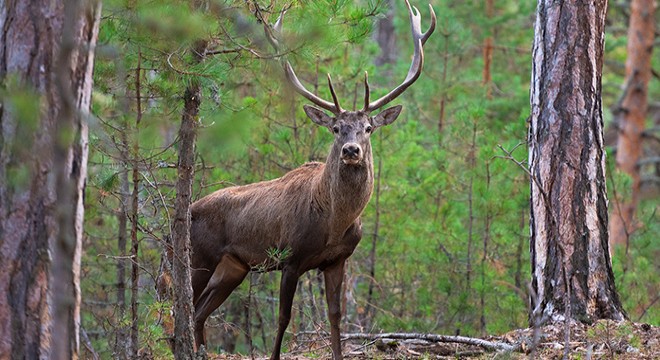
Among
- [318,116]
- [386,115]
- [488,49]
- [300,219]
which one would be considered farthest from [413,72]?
[488,49]

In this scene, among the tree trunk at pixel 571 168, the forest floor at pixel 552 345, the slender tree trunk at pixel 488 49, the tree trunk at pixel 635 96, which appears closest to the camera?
the forest floor at pixel 552 345

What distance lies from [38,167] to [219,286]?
522 centimetres

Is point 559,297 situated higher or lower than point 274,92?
lower

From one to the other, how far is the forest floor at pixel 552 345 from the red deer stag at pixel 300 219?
1.94ft

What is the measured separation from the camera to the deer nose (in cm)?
798

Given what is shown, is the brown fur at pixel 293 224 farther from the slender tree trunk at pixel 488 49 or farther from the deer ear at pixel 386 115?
the slender tree trunk at pixel 488 49

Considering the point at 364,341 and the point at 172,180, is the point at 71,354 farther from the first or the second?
the point at 172,180

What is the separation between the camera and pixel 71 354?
457 cm

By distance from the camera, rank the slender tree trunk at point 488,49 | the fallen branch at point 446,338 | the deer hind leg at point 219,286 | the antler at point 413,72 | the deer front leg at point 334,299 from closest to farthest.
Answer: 1. the fallen branch at point 446,338
2. the deer front leg at point 334,299
3. the antler at point 413,72
4. the deer hind leg at point 219,286
5. the slender tree trunk at point 488,49

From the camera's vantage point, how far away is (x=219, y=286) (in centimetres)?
953

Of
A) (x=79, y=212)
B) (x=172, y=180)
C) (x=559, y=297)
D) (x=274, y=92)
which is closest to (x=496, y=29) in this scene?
(x=274, y=92)

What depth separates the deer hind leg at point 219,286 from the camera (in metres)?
9.44

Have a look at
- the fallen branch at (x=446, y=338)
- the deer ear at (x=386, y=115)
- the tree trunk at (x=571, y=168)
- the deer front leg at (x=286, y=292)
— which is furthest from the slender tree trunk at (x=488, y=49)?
the deer front leg at (x=286, y=292)

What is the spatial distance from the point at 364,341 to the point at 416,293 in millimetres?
3709
